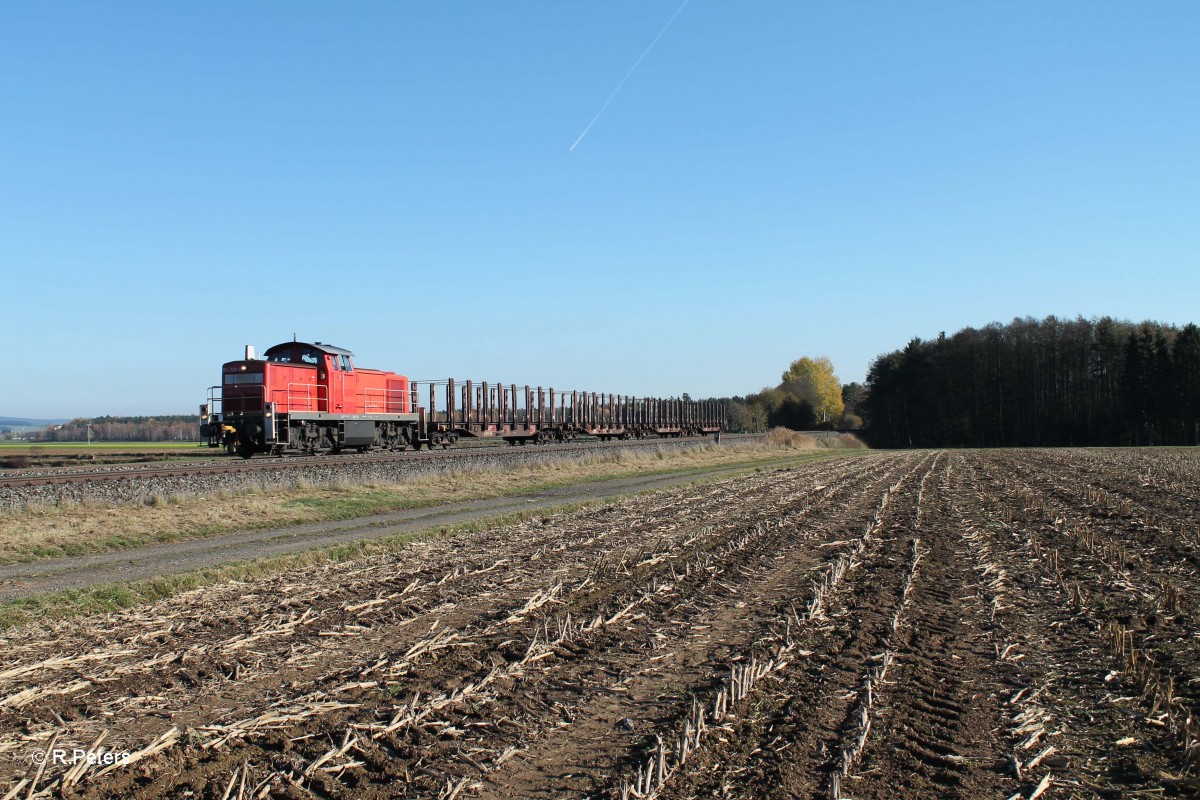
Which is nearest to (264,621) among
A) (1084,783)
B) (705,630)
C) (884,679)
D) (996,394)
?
(705,630)

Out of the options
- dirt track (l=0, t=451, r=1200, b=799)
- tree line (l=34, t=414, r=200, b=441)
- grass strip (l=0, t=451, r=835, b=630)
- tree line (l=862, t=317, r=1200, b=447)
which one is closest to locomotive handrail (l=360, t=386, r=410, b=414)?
grass strip (l=0, t=451, r=835, b=630)

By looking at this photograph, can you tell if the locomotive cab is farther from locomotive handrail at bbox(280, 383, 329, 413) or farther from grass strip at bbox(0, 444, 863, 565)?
grass strip at bbox(0, 444, 863, 565)

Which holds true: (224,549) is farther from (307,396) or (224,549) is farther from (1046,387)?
(1046,387)

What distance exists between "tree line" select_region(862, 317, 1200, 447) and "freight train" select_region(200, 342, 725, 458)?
6436cm

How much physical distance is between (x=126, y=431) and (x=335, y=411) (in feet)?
244

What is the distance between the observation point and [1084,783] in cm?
448

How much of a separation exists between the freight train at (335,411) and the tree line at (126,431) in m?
55.3

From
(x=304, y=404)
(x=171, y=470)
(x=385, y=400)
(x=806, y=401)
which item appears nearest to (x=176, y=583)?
(x=171, y=470)

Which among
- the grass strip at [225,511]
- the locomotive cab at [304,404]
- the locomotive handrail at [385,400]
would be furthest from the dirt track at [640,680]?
the locomotive handrail at [385,400]

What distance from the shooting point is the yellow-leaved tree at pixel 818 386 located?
11750 centimetres

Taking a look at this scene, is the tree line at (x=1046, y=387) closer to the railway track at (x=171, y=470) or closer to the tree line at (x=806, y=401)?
the tree line at (x=806, y=401)

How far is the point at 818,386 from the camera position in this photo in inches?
4830

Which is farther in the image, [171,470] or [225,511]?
[171,470]

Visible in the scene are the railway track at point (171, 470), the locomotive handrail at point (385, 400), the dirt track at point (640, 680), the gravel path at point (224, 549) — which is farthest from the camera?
the locomotive handrail at point (385, 400)
